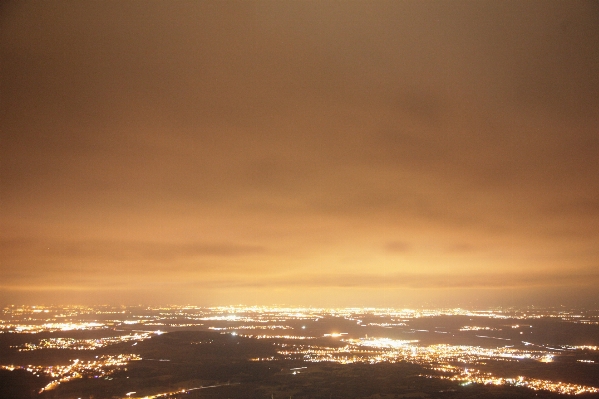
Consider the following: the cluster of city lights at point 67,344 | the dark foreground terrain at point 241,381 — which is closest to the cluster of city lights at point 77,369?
the dark foreground terrain at point 241,381

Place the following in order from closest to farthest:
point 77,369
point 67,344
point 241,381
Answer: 1. point 241,381
2. point 77,369
3. point 67,344

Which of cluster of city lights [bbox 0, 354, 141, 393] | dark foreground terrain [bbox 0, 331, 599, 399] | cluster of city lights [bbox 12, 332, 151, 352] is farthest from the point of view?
cluster of city lights [bbox 12, 332, 151, 352]

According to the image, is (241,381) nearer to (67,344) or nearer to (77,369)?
(77,369)

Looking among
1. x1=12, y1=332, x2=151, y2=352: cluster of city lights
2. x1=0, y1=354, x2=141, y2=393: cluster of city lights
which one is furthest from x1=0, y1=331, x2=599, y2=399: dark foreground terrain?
x1=12, y1=332, x2=151, y2=352: cluster of city lights

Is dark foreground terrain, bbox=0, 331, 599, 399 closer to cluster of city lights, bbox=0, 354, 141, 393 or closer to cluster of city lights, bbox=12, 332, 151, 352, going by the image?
cluster of city lights, bbox=0, 354, 141, 393

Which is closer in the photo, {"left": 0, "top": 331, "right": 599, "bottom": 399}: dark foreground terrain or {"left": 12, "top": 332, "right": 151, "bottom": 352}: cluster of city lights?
{"left": 0, "top": 331, "right": 599, "bottom": 399}: dark foreground terrain

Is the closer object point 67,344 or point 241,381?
point 241,381

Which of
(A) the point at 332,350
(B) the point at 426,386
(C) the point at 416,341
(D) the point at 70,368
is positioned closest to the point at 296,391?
(B) the point at 426,386

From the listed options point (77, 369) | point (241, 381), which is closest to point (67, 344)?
point (77, 369)

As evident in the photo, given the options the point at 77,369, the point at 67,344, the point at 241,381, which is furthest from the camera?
the point at 67,344

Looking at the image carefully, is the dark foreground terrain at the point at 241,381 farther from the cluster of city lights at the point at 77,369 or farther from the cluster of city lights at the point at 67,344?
the cluster of city lights at the point at 67,344

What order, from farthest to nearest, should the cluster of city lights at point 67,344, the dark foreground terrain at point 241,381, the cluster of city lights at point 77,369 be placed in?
the cluster of city lights at point 67,344
the cluster of city lights at point 77,369
the dark foreground terrain at point 241,381

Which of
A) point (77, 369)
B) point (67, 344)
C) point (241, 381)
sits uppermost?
point (77, 369)
